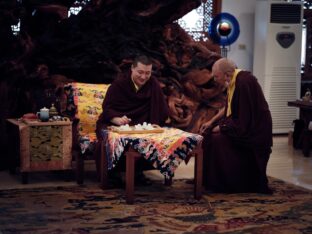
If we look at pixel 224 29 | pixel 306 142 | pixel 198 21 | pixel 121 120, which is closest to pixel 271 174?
pixel 306 142

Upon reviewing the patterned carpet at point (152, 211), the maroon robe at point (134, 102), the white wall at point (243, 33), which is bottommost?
the patterned carpet at point (152, 211)

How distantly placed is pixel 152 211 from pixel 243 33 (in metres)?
5.15

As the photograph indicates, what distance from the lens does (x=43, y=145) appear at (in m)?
5.37

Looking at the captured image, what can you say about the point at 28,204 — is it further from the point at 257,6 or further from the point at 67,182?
the point at 257,6

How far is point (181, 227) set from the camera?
4020 mm

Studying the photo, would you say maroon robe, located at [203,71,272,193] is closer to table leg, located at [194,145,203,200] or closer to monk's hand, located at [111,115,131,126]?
table leg, located at [194,145,203,200]

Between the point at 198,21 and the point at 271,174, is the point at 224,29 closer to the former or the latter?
the point at 198,21

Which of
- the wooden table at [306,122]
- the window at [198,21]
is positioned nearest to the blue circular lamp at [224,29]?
the window at [198,21]

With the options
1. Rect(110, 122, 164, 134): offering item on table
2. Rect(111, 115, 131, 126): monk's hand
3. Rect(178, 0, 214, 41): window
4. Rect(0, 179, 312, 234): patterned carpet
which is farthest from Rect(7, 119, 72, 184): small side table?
Rect(178, 0, 214, 41): window

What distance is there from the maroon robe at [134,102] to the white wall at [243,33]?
3.79 m

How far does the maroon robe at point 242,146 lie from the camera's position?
16.9ft

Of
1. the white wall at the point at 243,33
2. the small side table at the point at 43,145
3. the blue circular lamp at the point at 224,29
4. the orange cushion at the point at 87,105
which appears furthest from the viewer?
the white wall at the point at 243,33

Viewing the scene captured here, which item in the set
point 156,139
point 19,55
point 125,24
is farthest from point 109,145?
point 125,24

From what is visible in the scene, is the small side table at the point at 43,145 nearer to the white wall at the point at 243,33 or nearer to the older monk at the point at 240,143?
the older monk at the point at 240,143
